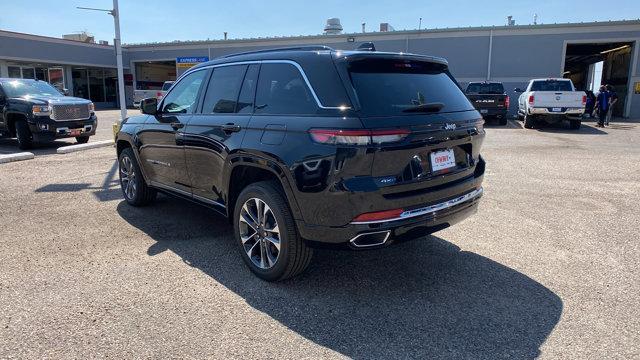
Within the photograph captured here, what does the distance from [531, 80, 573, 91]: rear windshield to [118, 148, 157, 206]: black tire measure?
54.7 feet

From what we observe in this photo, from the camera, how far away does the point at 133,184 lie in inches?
238

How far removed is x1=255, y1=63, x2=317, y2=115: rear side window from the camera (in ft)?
11.3

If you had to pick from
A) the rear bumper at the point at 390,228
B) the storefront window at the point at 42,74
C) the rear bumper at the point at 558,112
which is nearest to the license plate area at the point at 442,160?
the rear bumper at the point at 390,228

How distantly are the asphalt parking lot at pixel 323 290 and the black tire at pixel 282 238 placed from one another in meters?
0.15

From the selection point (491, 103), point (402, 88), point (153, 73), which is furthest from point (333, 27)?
point (402, 88)

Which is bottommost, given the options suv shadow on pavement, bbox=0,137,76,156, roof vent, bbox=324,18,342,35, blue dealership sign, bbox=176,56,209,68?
suv shadow on pavement, bbox=0,137,76,156

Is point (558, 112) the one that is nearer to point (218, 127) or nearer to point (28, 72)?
point (218, 127)

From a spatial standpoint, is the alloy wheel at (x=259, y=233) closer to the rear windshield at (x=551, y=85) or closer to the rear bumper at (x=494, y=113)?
the rear windshield at (x=551, y=85)

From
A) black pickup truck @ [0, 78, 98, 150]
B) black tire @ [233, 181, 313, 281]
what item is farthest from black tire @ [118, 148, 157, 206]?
black pickup truck @ [0, 78, 98, 150]

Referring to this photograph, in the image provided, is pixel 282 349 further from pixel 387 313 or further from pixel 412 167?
pixel 412 167

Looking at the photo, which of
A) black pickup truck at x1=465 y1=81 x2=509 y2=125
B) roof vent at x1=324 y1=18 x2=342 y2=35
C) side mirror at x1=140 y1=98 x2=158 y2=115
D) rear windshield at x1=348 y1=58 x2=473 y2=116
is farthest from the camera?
roof vent at x1=324 y1=18 x2=342 y2=35

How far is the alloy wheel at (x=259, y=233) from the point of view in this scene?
3672 millimetres

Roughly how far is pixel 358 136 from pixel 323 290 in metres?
1.36

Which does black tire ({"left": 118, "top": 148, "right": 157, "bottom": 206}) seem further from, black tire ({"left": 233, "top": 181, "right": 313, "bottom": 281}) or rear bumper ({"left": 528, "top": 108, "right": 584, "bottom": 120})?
rear bumper ({"left": 528, "top": 108, "right": 584, "bottom": 120})
